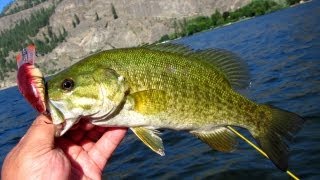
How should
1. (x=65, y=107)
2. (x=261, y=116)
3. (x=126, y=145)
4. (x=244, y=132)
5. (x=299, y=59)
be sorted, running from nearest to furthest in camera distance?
(x=65, y=107) → (x=261, y=116) → (x=244, y=132) → (x=126, y=145) → (x=299, y=59)

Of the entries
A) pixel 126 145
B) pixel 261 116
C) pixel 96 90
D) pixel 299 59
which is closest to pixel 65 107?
pixel 96 90

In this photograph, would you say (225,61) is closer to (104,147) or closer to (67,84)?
(104,147)

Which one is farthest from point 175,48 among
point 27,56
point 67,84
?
point 27,56

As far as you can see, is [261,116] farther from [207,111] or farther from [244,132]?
[244,132]

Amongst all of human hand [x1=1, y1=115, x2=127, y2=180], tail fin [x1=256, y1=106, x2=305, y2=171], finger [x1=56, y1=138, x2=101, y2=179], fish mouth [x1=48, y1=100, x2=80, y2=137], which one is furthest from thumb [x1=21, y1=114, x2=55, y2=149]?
tail fin [x1=256, y1=106, x2=305, y2=171]

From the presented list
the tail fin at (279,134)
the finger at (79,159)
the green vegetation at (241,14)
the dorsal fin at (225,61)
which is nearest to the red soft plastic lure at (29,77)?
the finger at (79,159)
